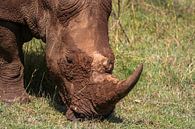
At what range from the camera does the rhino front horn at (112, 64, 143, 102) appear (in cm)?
557

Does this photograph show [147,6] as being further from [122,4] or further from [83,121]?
[83,121]

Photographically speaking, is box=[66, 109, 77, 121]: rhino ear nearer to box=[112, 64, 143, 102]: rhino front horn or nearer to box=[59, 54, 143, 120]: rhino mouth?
box=[59, 54, 143, 120]: rhino mouth

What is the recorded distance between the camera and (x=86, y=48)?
5.91 meters

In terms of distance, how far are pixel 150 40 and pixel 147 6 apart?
0.92 meters

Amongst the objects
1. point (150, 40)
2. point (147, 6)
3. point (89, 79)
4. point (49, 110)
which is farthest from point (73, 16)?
point (147, 6)

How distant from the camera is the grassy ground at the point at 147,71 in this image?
254 inches

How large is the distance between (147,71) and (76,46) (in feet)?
7.59

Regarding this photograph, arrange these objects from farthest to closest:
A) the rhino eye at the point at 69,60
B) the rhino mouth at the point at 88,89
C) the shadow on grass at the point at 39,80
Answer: the shadow on grass at the point at 39,80
the rhino eye at the point at 69,60
the rhino mouth at the point at 88,89

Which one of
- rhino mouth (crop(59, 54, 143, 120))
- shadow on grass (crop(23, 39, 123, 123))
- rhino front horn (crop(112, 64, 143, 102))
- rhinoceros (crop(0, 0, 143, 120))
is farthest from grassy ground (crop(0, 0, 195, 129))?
rhino front horn (crop(112, 64, 143, 102))

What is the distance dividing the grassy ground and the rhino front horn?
57 centimetres

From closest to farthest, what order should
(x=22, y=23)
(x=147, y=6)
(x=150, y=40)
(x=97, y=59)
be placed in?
(x=97, y=59) < (x=22, y=23) < (x=150, y=40) < (x=147, y=6)

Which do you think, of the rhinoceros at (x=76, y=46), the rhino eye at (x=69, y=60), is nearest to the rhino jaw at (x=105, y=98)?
the rhinoceros at (x=76, y=46)

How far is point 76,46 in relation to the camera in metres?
5.96

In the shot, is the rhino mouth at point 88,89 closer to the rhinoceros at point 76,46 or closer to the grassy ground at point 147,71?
the rhinoceros at point 76,46
